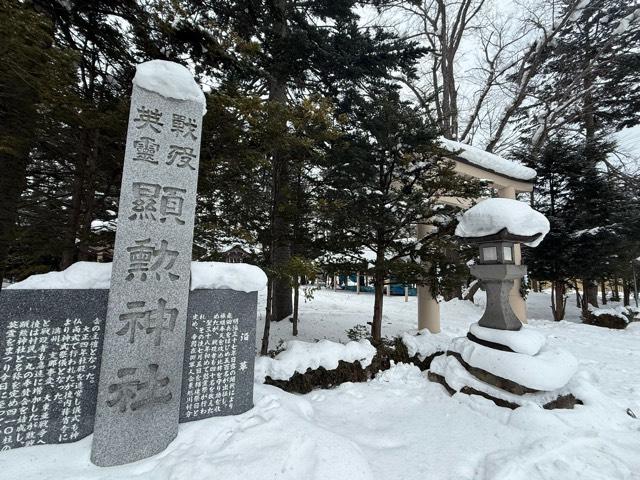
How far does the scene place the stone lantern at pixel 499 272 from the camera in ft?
14.9

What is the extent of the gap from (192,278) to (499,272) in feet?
15.2

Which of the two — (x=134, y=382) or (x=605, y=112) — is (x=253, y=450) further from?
(x=605, y=112)

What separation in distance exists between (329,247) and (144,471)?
4.05 meters

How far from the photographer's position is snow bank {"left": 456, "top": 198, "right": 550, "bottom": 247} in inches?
175

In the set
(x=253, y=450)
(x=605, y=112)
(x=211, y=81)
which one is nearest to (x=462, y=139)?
(x=605, y=112)

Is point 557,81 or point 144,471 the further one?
point 557,81

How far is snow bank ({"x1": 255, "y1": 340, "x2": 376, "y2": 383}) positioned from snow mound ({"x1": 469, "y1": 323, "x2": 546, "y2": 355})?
6.10 ft

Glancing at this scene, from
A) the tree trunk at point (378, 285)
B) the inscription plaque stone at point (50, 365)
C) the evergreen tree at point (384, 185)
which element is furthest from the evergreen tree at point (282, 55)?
the inscription plaque stone at point (50, 365)

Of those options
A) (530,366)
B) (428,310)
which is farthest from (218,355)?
(428,310)

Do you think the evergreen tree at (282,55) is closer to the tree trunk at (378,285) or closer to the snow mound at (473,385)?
the tree trunk at (378,285)

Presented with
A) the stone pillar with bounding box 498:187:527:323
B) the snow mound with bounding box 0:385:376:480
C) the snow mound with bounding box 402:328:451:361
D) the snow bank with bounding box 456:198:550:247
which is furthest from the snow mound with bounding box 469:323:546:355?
the stone pillar with bounding box 498:187:527:323

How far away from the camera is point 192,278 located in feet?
10.3

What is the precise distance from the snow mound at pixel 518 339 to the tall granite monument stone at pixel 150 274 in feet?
14.4

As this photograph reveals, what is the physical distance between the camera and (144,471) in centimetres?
242
